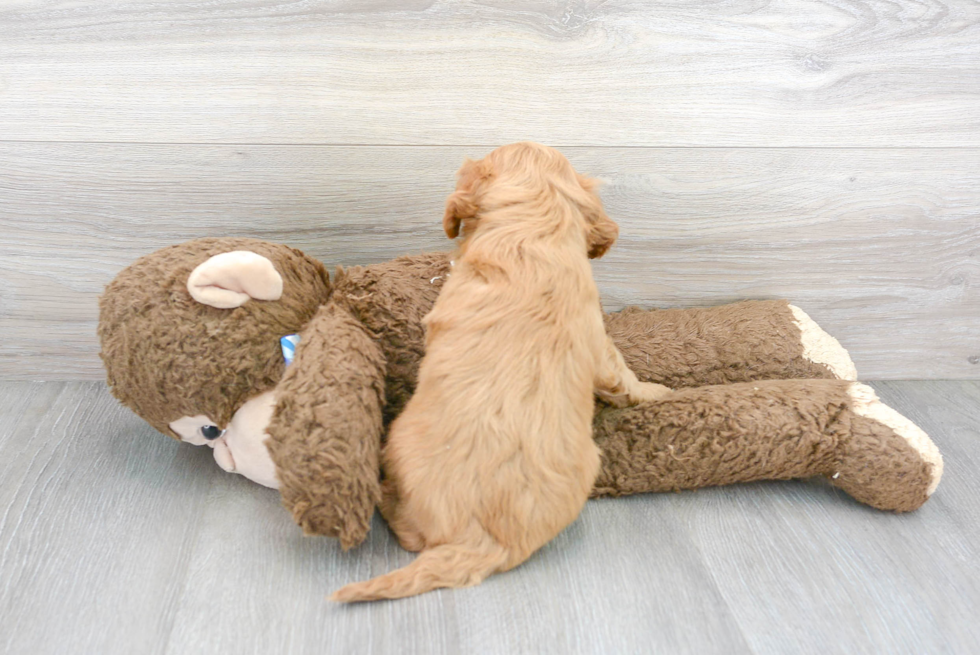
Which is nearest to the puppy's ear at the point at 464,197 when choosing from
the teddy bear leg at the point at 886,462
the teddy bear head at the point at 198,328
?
the teddy bear head at the point at 198,328

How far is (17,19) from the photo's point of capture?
4.60 feet

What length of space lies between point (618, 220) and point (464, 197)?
0.51 metres

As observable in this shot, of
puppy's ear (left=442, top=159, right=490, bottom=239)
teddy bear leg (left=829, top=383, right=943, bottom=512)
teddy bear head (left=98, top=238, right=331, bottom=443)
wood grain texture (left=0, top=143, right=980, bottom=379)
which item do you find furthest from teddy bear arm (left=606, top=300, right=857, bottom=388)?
teddy bear head (left=98, top=238, right=331, bottom=443)

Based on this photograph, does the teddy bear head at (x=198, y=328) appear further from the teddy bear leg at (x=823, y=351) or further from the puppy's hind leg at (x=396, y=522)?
the teddy bear leg at (x=823, y=351)

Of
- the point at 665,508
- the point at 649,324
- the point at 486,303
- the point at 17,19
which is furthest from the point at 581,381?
the point at 17,19

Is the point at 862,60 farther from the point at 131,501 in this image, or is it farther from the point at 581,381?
the point at 131,501

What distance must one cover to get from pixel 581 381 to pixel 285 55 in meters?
0.87

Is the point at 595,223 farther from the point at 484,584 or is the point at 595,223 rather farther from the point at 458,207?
the point at 484,584

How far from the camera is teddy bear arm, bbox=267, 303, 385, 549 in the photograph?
44.6 inches

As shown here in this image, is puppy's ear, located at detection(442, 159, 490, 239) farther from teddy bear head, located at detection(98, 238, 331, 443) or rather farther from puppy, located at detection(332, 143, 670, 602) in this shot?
teddy bear head, located at detection(98, 238, 331, 443)

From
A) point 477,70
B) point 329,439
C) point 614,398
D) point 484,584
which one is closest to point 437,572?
point 484,584

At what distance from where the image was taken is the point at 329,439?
1.15m

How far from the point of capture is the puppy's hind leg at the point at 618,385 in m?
1.29

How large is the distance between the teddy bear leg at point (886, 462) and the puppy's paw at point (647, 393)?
1.09 ft
